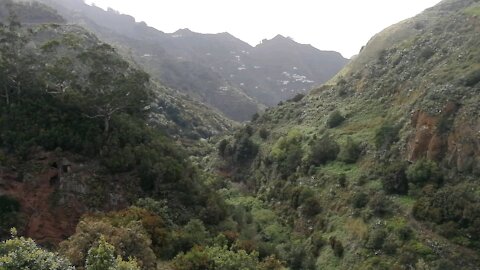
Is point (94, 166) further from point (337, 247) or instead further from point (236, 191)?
point (236, 191)

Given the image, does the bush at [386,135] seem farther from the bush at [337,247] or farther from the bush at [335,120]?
the bush at [337,247]

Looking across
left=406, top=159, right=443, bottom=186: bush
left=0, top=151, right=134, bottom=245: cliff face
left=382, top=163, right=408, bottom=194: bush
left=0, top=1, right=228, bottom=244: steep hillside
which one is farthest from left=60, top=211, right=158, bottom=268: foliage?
left=406, top=159, right=443, bottom=186: bush

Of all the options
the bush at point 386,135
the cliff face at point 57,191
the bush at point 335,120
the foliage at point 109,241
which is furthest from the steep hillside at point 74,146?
the bush at point 335,120

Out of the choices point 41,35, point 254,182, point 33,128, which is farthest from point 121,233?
point 41,35

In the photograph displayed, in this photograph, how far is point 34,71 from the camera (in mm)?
33312

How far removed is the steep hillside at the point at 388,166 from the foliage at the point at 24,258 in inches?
753

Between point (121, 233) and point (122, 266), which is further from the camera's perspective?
point (121, 233)

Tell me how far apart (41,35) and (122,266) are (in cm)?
4855

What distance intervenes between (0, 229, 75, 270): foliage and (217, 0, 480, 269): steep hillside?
1913 cm

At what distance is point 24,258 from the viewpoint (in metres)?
11.1

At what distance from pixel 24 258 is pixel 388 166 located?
27.1 metres

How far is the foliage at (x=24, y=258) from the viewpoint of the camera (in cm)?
1088

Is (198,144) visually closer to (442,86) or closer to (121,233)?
(442,86)

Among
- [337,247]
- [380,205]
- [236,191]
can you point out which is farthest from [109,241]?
[236,191]
